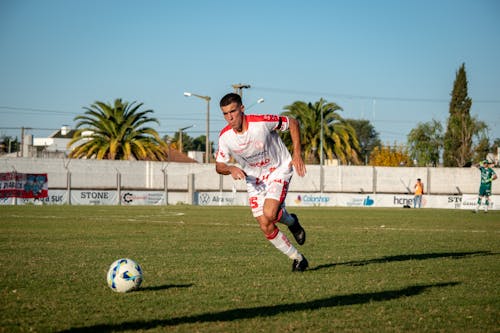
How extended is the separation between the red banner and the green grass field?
2712 centimetres

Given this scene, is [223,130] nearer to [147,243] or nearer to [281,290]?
[281,290]

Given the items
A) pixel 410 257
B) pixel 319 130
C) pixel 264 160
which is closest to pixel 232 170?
pixel 264 160

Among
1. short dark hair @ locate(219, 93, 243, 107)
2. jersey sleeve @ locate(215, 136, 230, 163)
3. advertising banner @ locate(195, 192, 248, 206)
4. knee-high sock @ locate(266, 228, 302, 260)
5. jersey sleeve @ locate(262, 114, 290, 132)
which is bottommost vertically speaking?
advertising banner @ locate(195, 192, 248, 206)

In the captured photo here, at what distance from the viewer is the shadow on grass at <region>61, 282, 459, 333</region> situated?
5449 millimetres

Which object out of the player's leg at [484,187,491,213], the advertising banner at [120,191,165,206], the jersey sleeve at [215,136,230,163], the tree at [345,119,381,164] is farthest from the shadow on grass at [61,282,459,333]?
the tree at [345,119,381,164]

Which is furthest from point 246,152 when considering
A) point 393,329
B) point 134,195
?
point 134,195

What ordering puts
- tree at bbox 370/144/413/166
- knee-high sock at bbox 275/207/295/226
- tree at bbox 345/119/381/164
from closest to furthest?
1. knee-high sock at bbox 275/207/295/226
2. tree at bbox 370/144/413/166
3. tree at bbox 345/119/381/164

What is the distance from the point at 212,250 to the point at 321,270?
3281mm

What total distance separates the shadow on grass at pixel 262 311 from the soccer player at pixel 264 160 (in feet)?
6.60

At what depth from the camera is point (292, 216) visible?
32.1 ft

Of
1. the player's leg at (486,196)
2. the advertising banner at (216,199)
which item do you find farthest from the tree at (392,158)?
the player's leg at (486,196)

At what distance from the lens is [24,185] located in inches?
1574

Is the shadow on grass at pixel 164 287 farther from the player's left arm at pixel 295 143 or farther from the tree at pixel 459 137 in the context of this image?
the tree at pixel 459 137

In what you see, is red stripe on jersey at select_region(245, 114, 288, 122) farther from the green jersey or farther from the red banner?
the red banner
